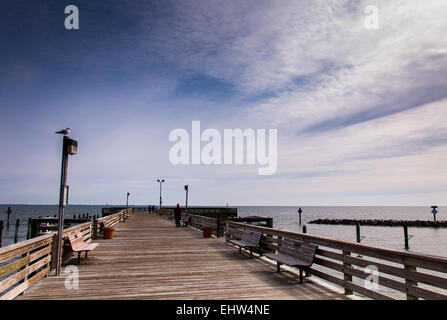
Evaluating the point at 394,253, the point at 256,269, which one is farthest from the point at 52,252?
the point at 394,253

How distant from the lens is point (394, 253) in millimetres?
4578

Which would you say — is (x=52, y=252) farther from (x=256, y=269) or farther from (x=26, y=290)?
(x=256, y=269)

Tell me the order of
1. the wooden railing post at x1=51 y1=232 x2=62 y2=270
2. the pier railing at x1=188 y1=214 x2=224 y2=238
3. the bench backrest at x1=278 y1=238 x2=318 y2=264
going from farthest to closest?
the pier railing at x1=188 y1=214 x2=224 y2=238 < the wooden railing post at x1=51 y1=232 x2=62 y2=270 < the bench backrest at x1=278 y1=238 x2=318 y2=264

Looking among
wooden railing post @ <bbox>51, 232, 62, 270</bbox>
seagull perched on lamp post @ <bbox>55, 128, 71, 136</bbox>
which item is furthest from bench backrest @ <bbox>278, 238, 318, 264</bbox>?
seagull perched on lamp post @ <bbox>55, 128, 71, 136</bbox>

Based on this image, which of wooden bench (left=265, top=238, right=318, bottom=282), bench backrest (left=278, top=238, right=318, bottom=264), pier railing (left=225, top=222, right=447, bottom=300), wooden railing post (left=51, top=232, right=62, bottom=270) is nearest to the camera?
pier railing (left=225, top=222, right=447, bottom=300)

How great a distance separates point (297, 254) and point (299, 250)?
109 millimetres

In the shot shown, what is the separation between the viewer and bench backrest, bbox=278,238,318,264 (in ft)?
21.4

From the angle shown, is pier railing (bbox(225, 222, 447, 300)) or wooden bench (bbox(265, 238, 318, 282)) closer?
pier railing (bbox(225, 222, 447, 300))

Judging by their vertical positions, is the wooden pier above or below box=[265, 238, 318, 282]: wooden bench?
below

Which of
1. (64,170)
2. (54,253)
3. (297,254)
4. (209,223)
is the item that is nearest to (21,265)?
(54,253)

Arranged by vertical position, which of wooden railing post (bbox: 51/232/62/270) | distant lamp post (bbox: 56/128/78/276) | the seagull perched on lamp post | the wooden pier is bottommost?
the wooden pier

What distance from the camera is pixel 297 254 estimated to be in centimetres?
706

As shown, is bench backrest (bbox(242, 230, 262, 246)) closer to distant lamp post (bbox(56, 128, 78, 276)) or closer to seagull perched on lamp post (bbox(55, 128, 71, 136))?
distant lamp post (bbox(56, 128, 78, 276))

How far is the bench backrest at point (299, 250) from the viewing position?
21.4ft
